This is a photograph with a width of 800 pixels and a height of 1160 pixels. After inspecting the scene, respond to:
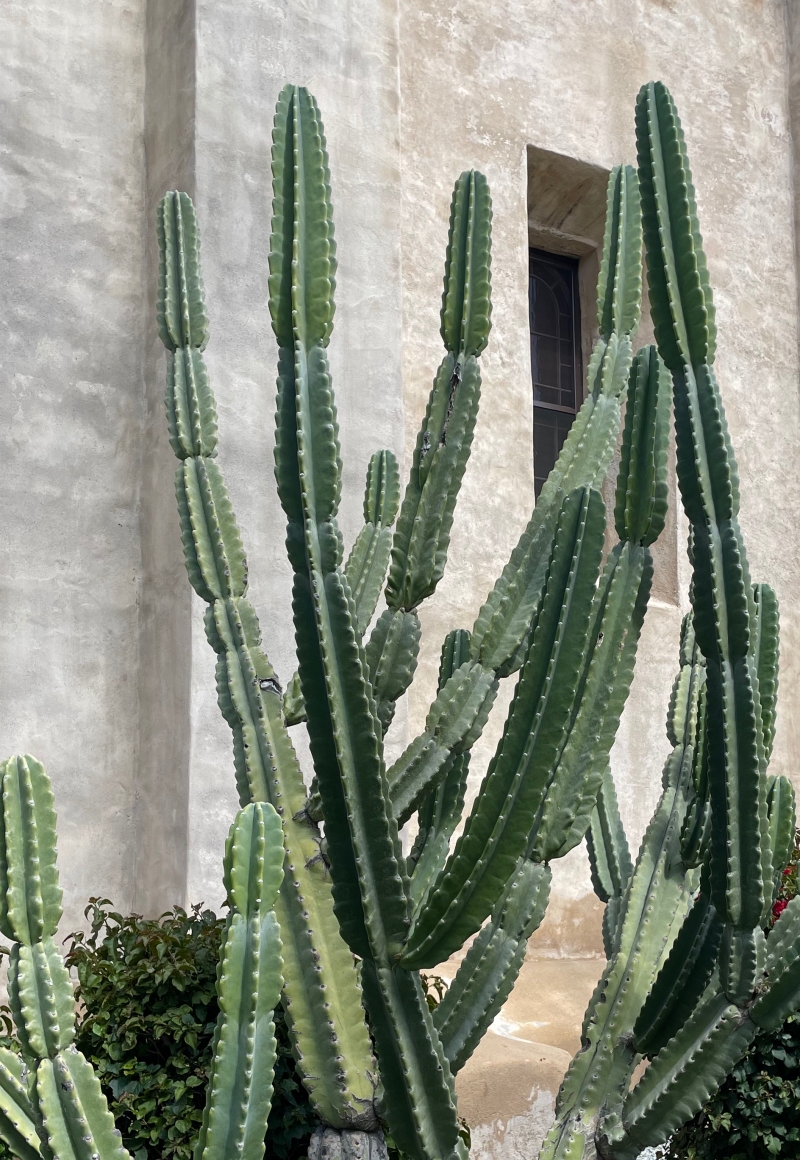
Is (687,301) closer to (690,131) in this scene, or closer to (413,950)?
(413,950)

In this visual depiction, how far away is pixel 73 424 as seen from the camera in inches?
236

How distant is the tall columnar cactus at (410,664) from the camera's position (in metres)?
2.54

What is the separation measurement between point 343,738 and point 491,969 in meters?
0.70

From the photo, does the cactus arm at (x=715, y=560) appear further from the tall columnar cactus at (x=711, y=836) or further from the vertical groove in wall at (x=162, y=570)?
the vertical groove in wall at (x=162, y=570)

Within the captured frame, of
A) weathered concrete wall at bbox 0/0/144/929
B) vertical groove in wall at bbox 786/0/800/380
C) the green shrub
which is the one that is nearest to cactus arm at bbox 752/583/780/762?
the green shrub

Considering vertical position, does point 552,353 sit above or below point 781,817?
above

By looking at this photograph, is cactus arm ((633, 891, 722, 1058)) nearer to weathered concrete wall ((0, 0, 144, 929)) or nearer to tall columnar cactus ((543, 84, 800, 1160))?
tall columnar cactus ((543, 84, 800, 1160))

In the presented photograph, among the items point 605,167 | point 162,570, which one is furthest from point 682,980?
point 605,167

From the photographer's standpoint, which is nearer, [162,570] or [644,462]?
[644,462]

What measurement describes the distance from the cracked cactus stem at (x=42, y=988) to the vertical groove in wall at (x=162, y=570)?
9.44 feet

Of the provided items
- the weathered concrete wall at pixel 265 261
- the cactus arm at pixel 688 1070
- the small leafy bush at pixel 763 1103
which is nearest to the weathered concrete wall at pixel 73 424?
the weathered concrete wall at pixel 265 261

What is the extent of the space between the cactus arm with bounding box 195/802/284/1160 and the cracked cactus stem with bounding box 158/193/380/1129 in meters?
0.43

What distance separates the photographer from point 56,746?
571 cm

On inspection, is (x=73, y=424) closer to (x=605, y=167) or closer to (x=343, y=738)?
(x=343, y=738)
